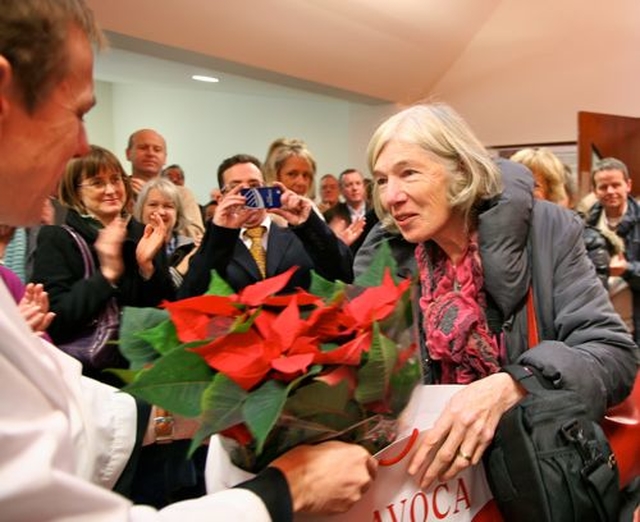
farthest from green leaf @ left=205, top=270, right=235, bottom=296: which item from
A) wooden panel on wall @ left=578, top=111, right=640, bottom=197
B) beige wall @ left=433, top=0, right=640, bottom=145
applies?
beige wall @ left=433, top=0, right=640, bottom=145

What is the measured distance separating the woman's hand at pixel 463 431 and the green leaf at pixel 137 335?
0.40m

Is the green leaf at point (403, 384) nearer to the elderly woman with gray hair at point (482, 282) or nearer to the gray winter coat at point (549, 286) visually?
the elderly woman with gray hair at point (482, 282)

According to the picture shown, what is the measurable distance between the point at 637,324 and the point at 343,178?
2.50m

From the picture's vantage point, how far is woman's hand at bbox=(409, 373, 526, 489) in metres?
0.89

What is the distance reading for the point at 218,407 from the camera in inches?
26.0

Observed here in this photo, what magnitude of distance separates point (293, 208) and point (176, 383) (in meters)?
1.56

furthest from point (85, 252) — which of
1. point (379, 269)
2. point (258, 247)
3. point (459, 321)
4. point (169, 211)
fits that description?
point (379, 269)

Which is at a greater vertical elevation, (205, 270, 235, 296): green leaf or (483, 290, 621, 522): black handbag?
(205, 270, 235, 296): green leaf

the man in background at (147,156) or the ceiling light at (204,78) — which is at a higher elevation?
the ceiling light at (204,78)

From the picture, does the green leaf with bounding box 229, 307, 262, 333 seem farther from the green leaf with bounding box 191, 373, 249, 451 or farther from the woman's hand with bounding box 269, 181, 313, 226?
the woman's hand with bounding box 269, 181, 313, 226

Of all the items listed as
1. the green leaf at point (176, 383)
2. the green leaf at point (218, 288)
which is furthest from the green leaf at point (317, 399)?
the green leaf at point (218, 288)

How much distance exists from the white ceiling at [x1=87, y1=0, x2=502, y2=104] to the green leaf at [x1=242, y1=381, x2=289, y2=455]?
346 cm

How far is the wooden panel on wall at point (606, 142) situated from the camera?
5.94 m

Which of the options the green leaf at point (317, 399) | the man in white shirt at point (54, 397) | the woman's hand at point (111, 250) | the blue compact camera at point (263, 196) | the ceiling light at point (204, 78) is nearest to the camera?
the man in white shirt at point (54, 397)
